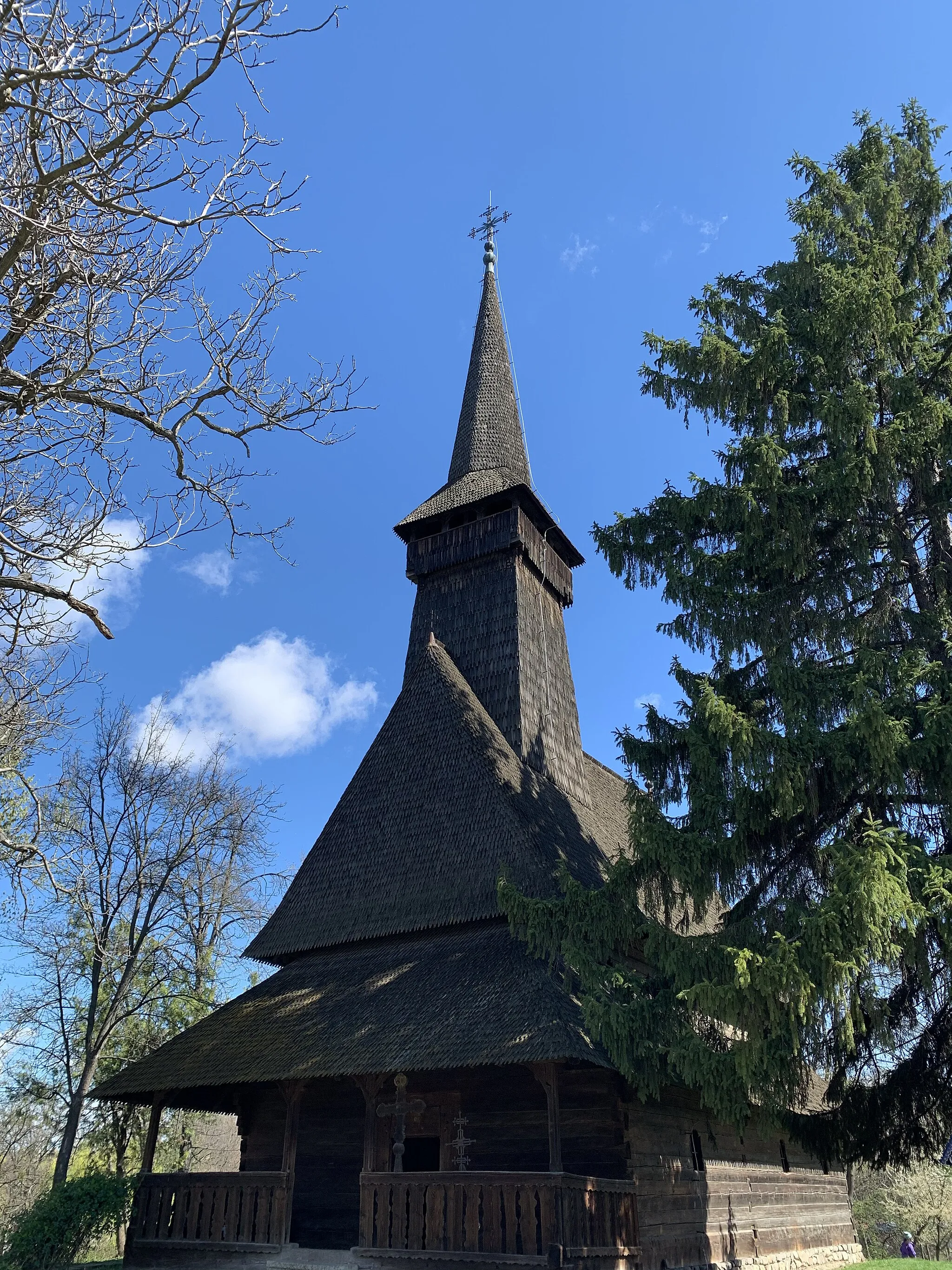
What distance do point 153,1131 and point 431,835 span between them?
6.15m

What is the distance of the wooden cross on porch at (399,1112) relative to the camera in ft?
37.9

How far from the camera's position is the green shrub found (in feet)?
48.3

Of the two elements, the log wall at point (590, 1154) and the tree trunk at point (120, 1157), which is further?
the tree trunk at point (120, 1157)

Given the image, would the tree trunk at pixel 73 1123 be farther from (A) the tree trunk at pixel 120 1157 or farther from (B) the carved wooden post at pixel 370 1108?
(B) the carved wooden post at pixel 370 1108

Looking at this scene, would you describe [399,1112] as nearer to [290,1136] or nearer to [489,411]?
[290,1136]

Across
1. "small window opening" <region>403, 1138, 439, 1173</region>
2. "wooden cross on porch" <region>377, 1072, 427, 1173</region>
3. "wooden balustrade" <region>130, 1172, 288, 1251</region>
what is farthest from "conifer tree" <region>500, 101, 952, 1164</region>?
"wooden balustrade" <region>130, 1172, 288, 1251</region>

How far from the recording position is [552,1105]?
35.4 feet

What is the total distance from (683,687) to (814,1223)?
1220cm

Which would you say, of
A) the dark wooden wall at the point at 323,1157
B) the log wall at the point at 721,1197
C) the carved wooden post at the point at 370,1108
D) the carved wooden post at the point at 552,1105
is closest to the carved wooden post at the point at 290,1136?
the dark wooden wall at the point at 323,1157

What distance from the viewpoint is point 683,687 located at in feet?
39.4

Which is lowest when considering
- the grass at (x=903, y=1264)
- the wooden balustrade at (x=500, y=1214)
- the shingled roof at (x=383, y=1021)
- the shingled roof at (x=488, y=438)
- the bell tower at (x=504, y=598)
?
the grass at (x=903, y=1264)

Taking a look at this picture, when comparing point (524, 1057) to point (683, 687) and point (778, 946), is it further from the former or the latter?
point (683, 687)

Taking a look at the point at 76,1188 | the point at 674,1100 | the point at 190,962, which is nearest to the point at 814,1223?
the point at 674,1100

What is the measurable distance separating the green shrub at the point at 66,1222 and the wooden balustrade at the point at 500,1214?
6677 millimetres
